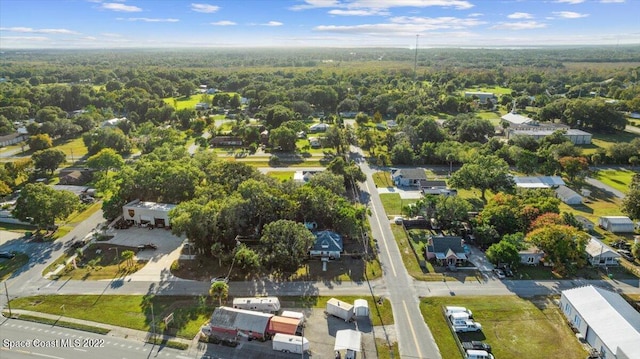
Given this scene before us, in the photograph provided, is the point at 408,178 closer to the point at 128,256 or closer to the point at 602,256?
the point at 602,256

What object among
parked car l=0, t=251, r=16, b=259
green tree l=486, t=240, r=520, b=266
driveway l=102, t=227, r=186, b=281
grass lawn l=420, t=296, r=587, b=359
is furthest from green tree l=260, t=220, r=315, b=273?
parked car l=0, t=251, r=16, b=259

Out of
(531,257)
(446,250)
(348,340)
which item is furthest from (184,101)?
(348,340)

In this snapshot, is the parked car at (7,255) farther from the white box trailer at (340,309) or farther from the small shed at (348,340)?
the small shed at (348,340)

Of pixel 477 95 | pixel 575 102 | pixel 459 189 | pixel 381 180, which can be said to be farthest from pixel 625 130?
pixel 381 180

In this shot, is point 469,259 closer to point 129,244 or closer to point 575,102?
point 129,244

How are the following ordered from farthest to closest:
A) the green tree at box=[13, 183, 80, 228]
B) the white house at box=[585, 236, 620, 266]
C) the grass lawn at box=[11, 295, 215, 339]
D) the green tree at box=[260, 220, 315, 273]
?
the green tree at box=[13, 183, 80, 228]
the white house at box=[585, 236, 620, 266]
the green tree at box=[260, 220, 315, 273]
the grass lawn at box=[11, 295, 215, 339]

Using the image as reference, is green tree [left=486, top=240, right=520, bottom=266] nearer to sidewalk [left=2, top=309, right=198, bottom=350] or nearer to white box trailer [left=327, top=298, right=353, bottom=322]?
white box trailer [left=327, top=298, right=353, bottom=322]

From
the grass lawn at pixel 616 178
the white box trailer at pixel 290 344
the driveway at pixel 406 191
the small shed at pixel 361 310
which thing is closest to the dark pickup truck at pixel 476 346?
the small shed at pixel 361 310
